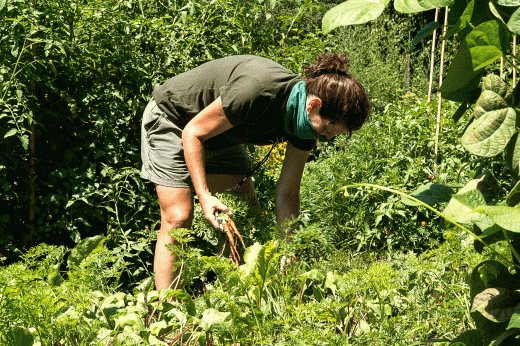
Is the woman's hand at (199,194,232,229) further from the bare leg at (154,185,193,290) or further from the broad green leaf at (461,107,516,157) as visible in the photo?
the broad green leaf at (461,107,516,157)

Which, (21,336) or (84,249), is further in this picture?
(84,249)

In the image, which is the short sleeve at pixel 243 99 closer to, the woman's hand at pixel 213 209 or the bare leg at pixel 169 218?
the woman's hand at pixel 213 209

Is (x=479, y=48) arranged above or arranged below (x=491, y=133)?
→ above

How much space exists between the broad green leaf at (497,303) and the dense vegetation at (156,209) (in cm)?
47

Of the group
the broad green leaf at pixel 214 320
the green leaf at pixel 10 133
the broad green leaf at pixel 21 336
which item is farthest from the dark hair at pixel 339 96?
the green leaf at pixel 10 133

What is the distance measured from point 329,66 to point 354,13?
4.33ft

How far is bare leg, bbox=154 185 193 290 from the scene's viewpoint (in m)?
2.42

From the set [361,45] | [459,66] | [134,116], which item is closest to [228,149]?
[134,116]

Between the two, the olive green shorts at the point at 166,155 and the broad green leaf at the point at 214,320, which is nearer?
the broad green leaf at the point at 214,320

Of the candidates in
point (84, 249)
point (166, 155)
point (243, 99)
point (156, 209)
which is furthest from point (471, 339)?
point (156, 209)

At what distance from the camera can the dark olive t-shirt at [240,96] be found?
2.10m

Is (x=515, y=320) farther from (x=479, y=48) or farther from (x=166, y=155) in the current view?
(x=166, y=155)

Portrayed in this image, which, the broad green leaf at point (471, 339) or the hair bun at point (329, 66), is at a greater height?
the hair bun at point (329, 66)

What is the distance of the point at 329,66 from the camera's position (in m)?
2.24
